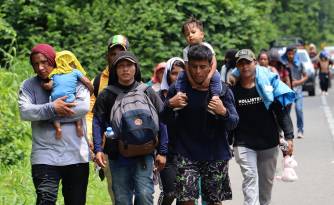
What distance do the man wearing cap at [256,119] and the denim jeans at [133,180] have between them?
1.37 m

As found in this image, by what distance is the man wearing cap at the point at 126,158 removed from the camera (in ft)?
24.5

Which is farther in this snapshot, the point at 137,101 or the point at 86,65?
the point at 86,65

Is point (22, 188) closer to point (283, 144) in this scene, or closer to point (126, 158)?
point (126, 158)

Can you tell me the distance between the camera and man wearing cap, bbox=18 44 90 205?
7.44 metres

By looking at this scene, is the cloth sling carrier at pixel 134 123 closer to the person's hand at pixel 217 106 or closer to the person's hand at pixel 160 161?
the person's hand at pixel 160 161

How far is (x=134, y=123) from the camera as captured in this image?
729 centimetres

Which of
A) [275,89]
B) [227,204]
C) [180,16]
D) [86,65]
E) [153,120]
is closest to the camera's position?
[153,120]

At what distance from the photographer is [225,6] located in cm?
2020

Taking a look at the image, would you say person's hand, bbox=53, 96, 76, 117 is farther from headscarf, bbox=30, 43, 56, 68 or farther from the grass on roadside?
the grass on roadside

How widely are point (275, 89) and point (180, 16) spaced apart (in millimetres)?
10665

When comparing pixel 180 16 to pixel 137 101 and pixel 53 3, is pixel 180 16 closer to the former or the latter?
pixel 53 3

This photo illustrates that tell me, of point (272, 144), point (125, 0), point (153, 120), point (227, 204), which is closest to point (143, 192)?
point (153, 120)

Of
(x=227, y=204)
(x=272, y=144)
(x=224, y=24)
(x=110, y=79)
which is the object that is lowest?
(x=227, y=204)

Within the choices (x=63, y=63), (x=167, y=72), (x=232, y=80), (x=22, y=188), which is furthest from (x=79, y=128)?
(x=22, y=188)
